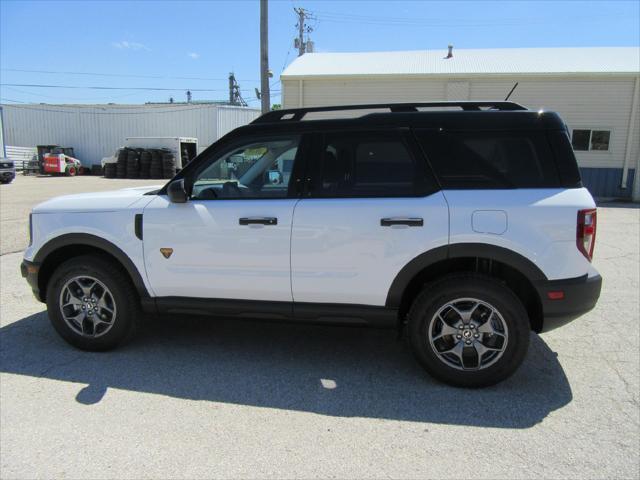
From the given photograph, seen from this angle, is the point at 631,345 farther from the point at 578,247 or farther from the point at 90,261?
the point at 90,261

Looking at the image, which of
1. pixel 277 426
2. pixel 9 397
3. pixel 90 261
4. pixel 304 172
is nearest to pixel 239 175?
pixel 304 172

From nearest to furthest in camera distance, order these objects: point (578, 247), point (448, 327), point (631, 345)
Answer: point (578, 247) < point (448, 327) < point (631, 345)

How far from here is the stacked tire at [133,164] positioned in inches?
1230

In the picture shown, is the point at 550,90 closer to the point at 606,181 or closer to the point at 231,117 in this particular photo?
the point at 606,181

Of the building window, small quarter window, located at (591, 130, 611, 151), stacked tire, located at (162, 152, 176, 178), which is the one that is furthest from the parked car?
small quarter window, located at (591, 130, 611, 151)

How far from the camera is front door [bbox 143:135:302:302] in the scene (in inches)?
143

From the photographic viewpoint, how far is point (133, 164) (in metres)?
31.2

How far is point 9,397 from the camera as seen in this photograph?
3363mm

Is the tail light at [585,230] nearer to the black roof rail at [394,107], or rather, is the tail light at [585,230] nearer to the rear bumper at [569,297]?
the rear bumper at [569,297]

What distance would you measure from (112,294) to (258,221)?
1.43 meters

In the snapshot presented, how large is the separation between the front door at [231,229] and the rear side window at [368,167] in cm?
27

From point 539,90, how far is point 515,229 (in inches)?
669

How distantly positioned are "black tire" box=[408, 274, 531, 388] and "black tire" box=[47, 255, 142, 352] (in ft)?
7.53

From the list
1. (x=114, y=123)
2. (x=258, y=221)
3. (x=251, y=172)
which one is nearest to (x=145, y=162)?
(x=114, y=123)
